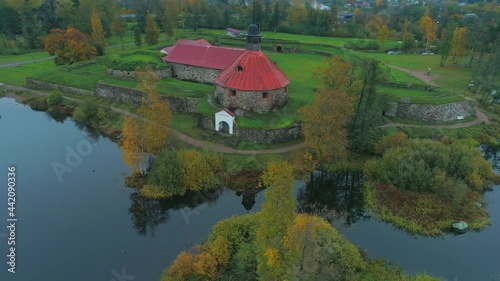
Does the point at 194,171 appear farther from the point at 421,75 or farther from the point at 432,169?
the point at 421,75

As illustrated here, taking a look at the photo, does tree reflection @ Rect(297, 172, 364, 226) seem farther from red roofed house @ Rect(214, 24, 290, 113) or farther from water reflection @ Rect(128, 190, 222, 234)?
red roofed house @ Rect(214, 24, 290, 113)

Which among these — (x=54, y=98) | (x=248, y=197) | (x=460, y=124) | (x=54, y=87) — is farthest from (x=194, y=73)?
(x=460, y=124)

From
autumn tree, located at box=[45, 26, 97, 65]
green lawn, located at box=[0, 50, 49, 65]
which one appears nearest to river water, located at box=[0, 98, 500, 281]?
autumn tree, located at box=[45, 26, 97, 65]

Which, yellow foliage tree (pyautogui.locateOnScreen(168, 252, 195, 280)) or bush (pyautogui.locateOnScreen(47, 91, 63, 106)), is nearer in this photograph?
yellow foliage tree (pyautogui.locateOnScreen(168, 252, 195, 280))

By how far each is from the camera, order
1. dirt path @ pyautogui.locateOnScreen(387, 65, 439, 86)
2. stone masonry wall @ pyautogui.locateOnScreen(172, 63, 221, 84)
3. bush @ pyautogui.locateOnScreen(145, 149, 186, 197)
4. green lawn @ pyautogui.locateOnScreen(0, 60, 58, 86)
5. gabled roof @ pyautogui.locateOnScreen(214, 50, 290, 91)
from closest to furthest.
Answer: bush @ pyautogui.locateOnScreen(145, 149, 186, 197), gabled roof @ pyautogui.locateOnScreen(214, 50, 290, 91), stone masonry wall @ pyautogui.locateOnScreen(172, 63, 221, 84), green lawn @ pyautogui.locateOnScreen(0, 60, 58, 86), dirt path @ pyautogui.locateOnScreen(387, 65, 439, 86)

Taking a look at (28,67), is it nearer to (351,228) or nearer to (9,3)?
(9,3)

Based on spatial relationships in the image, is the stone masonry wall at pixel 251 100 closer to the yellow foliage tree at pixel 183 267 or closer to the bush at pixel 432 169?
the bush at pixel 432 169

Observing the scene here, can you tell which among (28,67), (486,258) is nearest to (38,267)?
(486,258)
